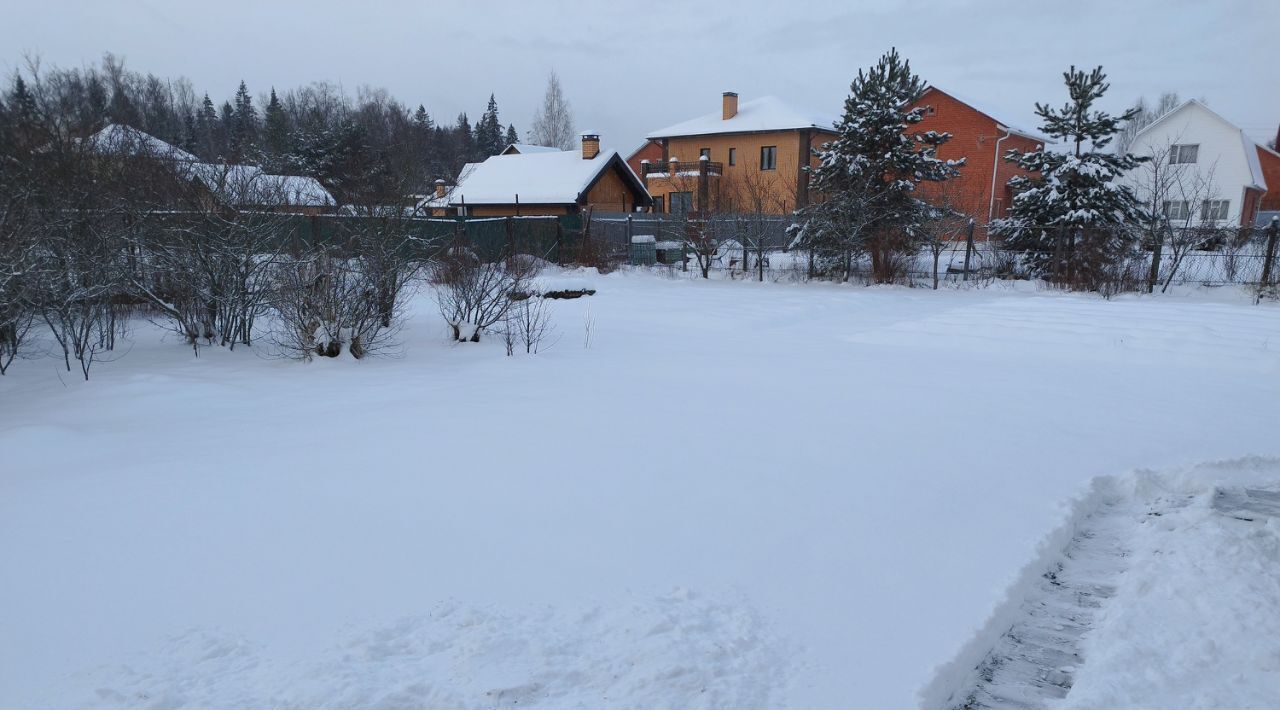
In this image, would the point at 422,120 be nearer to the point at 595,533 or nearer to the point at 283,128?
the point at 283,128

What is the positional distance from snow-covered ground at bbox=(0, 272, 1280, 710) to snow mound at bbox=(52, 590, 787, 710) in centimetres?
1

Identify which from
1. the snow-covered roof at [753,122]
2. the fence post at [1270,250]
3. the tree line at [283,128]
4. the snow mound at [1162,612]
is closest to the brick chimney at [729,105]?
the snow-covered roof at [753,122]

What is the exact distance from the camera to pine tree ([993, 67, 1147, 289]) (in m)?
16.0

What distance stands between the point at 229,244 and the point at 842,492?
7.53 meters

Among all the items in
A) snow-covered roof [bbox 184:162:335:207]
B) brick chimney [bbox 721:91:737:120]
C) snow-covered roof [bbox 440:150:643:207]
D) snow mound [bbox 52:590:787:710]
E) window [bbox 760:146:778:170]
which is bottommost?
snow mound [bbox 52:590:787:710]

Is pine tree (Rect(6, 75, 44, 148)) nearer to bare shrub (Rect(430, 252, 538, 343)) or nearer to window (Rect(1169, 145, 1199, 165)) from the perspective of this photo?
bare shrub (Rect(430, 252, 538, 343))

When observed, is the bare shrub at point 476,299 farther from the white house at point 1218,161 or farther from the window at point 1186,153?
the window at point 1186,153

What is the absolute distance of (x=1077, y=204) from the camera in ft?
55.5

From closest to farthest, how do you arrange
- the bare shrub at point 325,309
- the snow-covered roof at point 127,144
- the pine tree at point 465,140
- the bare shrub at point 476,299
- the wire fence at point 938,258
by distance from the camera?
the bare shrub at point 325,309, the bare shrub at point 476,299, the snow-covered roof at point 127,144, the wire fence at point 938,258, the pine tree at point 465,140

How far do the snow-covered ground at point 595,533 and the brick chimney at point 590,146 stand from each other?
98.7 ft

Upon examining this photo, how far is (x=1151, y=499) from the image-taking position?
467 cm

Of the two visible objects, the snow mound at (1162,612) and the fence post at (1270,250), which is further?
the fence post at (1270,250)

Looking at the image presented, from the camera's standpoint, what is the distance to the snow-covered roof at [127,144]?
11.4 metres

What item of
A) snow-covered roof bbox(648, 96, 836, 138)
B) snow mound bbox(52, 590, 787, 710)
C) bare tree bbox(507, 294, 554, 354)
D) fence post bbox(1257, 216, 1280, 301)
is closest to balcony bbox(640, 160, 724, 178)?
snow-covered roof bbox(648, 96, 836, 138)
